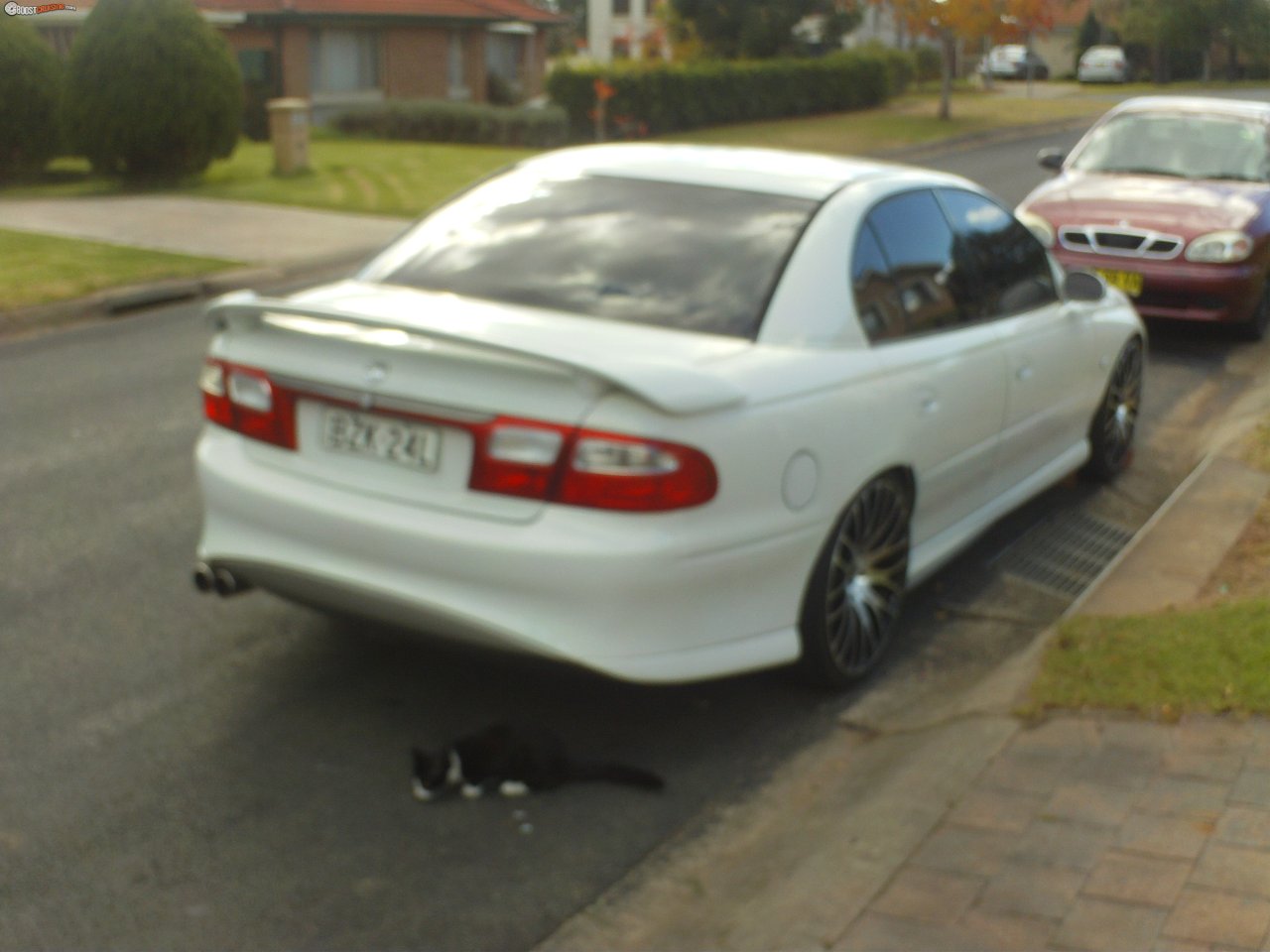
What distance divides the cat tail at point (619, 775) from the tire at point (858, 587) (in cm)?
68

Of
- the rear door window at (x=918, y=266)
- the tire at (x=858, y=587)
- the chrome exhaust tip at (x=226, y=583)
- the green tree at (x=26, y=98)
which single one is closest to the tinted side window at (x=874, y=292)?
the rear door window at (x=918, y=266)

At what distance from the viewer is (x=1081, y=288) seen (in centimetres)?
659

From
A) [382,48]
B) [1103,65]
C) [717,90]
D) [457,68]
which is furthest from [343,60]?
[1103,65]

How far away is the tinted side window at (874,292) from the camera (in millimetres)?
4957

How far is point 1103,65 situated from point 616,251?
27353 mm

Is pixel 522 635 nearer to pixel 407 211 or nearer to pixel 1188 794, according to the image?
pixel 1188 794

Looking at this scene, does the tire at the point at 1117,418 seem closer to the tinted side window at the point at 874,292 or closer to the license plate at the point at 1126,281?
the tinted side window at the point at 874,292

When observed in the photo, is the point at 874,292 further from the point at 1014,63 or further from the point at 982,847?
the point at 1014,63

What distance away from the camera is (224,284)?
13.1 m

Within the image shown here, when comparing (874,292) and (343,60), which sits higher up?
(343,60)

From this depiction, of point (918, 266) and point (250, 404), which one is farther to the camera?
point (918, 266)

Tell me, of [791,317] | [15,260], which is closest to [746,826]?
[791,317]

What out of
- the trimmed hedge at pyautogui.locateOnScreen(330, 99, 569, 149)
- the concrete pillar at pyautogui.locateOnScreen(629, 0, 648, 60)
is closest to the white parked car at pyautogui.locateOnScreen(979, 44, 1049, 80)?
the trimmed hedge at pyautogui.locateOnScreen(330, 99, 569, 149)

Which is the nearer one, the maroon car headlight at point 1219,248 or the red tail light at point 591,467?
the red tail light at point 591,467
